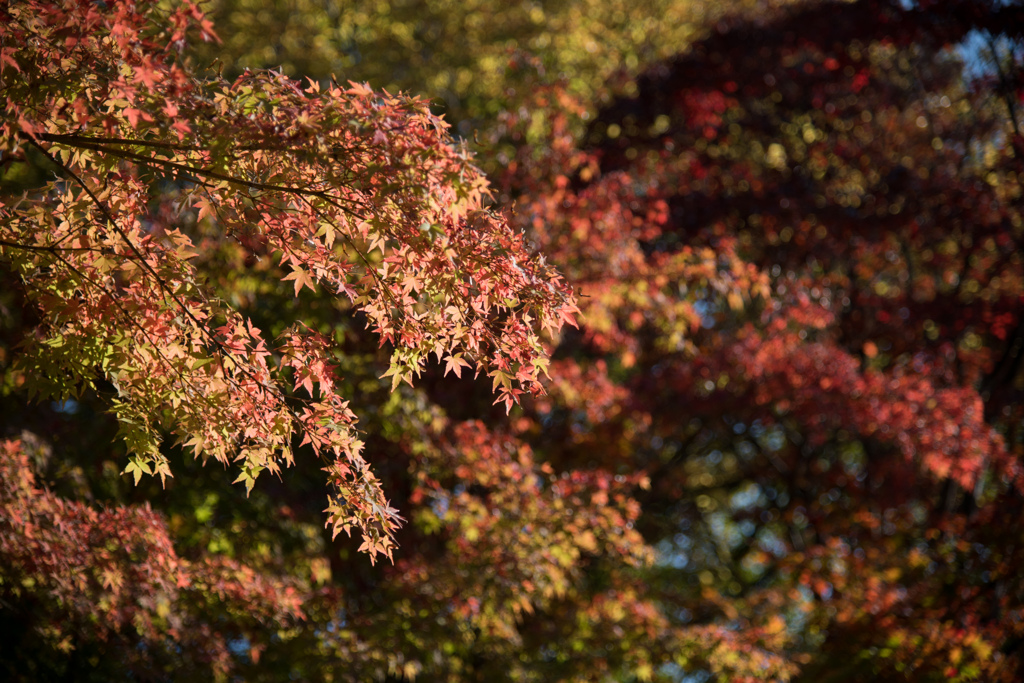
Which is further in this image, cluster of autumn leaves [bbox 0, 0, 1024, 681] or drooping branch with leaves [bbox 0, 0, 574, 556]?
cluster of autumn leaves [bbox 0, 0, 1024, 681]

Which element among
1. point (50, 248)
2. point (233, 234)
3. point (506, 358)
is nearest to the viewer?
point (50, 248)

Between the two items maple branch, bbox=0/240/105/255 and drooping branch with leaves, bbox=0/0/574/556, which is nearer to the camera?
drooping branch with leaves, bbox=0/0/574/556

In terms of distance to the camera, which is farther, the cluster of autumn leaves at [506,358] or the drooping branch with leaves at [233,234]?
the cluster of autumn leaves at [506,358]

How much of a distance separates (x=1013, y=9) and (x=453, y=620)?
7.04 m

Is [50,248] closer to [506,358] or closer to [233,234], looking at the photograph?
[233,234]

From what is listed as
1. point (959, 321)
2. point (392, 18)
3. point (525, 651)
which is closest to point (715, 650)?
point (525, 651)

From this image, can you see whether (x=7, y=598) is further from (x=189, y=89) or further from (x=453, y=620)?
(x=189, y=89)

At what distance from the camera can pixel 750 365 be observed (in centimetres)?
883

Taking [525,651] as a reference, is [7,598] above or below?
below

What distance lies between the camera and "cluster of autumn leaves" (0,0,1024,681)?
317 centimetres

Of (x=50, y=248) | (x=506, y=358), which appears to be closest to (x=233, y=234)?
(x=50, y=248)

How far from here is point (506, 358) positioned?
3621mm

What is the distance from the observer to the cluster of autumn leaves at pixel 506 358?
317 cm

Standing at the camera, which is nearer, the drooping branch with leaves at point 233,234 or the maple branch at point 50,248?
the drooping branch with leaves at point 233,234
